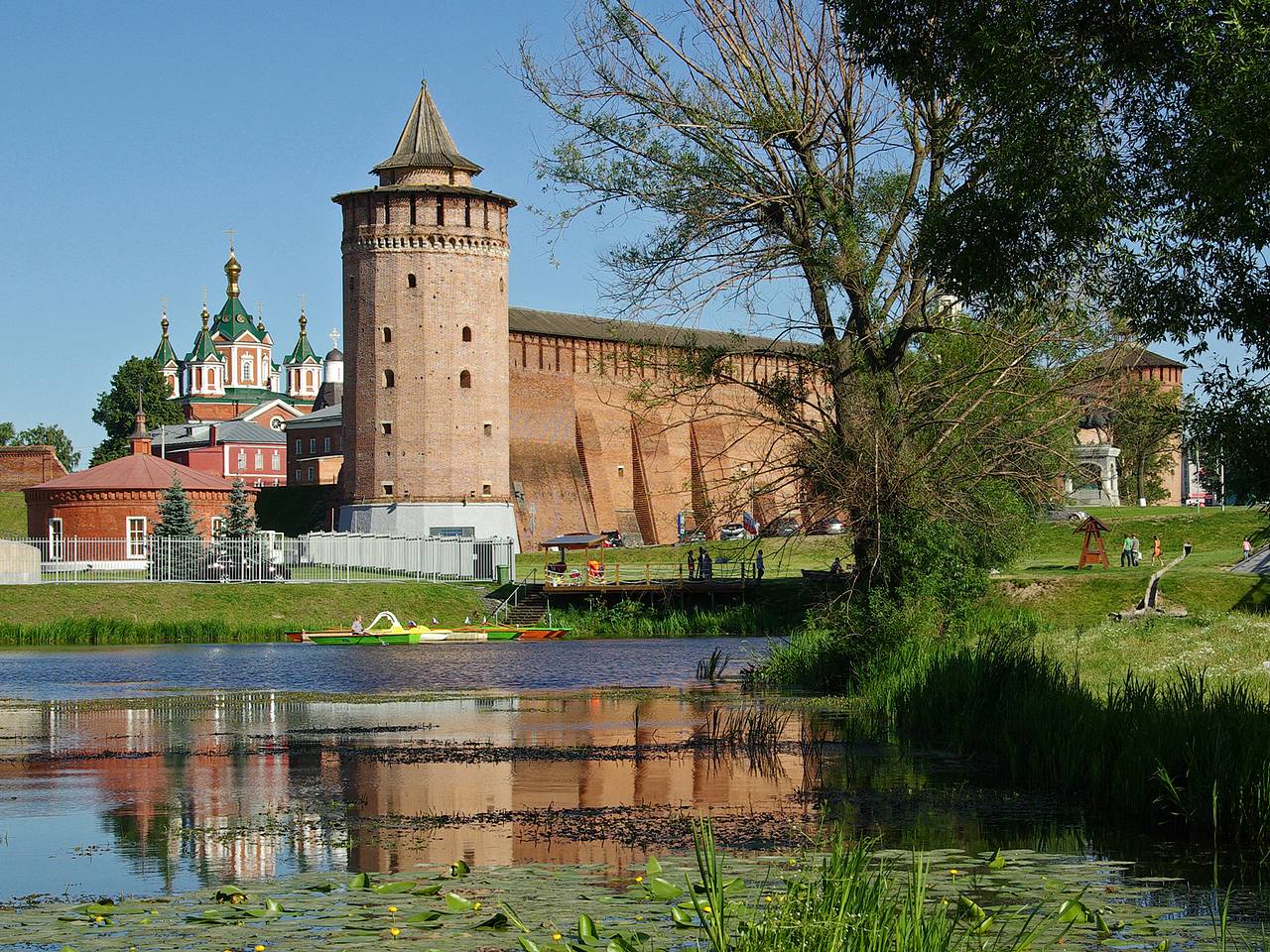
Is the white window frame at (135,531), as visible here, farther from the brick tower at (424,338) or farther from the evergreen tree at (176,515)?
the brick tower at (424,338)

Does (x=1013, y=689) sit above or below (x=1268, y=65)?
below

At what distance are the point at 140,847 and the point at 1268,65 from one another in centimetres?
712

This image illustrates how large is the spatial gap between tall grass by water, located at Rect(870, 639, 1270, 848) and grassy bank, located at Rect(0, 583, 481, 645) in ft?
69.7

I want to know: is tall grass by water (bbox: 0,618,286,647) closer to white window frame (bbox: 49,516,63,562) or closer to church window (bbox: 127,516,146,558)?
white window frame (bbox: 49,516,63,562)

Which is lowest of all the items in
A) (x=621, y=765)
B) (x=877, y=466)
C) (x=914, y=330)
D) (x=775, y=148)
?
(x=621, y=765)

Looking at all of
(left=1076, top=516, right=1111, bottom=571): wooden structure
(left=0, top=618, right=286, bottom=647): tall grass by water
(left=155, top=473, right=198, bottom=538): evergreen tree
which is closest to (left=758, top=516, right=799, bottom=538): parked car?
(left=0, top=618, right=286, bottom=647): tall grass by water

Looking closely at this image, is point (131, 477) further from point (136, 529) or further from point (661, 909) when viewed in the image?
point (661, 909)

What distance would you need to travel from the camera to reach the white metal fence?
38062 millimetres

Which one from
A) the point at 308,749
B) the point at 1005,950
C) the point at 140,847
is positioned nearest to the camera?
the point at 1005,950

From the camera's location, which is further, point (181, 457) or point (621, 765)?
point (181, 457)

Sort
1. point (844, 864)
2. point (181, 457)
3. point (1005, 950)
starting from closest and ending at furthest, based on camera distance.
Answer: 1. point (1005, 950)
2. point (844, 864)
3. point (181, 457)

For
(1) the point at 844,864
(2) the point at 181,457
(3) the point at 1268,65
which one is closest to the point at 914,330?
(3) the point at 1268,65

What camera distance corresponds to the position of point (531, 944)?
5.29 metres

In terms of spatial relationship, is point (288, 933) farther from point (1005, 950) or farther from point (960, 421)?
point (960, 421)
